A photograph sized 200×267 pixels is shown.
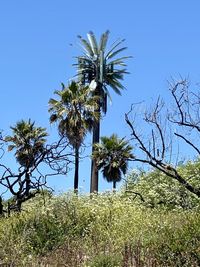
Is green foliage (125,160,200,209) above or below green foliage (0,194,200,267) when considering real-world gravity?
above

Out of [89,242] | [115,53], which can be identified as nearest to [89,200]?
[89,242]

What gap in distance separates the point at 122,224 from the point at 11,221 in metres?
3.15

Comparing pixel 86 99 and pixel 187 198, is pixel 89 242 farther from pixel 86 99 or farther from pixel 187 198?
pixel 86 99

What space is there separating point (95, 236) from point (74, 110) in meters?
18.7

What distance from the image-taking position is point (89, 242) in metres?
13.8

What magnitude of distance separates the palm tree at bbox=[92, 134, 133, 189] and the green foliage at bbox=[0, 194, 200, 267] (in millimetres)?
13240

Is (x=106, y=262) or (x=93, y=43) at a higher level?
(x=93, y=43)

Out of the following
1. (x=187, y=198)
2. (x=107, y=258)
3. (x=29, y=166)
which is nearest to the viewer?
(x=107, y=258)

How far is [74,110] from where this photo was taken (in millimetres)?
32719

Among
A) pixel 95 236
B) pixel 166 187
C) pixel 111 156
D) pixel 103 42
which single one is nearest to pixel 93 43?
pixel 103 42

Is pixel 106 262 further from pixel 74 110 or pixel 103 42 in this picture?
pixel 103 42

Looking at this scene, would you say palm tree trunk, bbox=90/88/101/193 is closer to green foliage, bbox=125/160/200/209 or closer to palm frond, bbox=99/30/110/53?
green foliage, bbox=125/160/200/209

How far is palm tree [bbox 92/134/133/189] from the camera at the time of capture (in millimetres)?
33000

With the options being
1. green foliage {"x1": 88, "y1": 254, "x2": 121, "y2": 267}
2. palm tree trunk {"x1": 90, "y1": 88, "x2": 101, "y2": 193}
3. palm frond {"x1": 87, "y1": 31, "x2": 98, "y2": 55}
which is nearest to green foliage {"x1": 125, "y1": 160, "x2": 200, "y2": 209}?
palm tree trunk {"x1": 90, "y1": 88, "x2": 101, "y2": 193}
